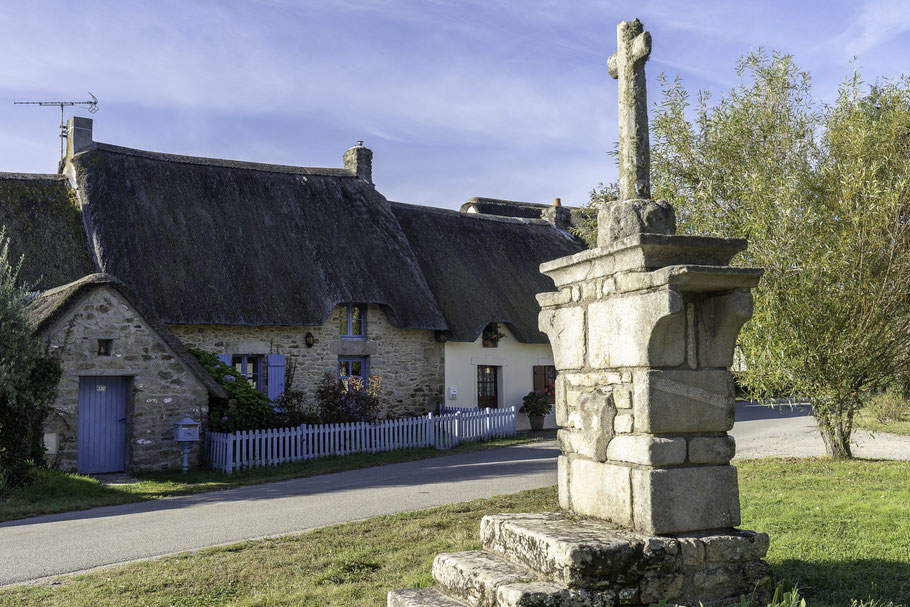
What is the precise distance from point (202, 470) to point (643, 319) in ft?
34.7

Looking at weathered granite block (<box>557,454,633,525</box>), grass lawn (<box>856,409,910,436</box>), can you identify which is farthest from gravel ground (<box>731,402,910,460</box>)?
weathered granite block (<box>557,454,633,525</box>)

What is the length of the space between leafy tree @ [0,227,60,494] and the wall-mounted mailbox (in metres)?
2.09

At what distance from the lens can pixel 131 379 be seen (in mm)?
12625

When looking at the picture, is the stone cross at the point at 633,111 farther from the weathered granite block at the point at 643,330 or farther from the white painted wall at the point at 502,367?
the white painted wall at the point at 502,367

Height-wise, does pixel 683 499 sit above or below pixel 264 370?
below

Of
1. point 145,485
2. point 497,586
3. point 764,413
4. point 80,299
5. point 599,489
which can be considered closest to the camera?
point 497,586

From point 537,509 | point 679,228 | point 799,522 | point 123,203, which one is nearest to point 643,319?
point 799,522

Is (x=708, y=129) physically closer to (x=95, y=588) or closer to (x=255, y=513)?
(x=255, y=513)

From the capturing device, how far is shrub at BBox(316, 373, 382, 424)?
50.1ft

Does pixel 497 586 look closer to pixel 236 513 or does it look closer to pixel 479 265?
pixel 236 513

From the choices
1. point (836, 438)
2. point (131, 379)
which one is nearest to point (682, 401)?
point (836, 438)

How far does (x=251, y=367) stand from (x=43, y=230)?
509cm

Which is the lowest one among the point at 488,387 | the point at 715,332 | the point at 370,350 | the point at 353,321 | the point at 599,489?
the point at 599,489

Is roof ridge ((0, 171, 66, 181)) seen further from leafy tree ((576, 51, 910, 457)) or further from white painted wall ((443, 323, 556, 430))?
leafy tree ((576, 51, 910, 457))
